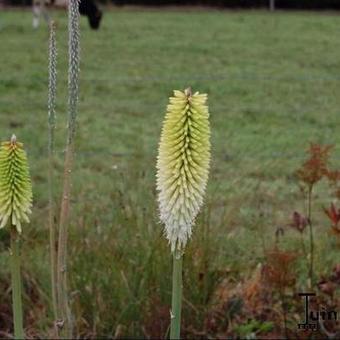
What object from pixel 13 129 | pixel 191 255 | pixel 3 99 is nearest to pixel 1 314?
pixel 191 255

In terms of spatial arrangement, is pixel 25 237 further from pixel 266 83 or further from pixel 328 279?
pixel 266 83

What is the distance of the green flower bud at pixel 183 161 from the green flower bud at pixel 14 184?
22cm

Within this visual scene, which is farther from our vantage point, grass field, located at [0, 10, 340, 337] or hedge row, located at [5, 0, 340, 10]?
hedge row, located at [5, 0, 340, 10]

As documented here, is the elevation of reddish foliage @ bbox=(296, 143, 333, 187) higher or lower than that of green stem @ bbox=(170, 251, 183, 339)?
higher

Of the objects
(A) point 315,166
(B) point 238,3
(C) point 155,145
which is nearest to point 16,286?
(A) point 315,166

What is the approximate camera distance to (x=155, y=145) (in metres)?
7.82

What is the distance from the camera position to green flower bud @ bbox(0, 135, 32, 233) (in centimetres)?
146

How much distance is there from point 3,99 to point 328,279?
698cm

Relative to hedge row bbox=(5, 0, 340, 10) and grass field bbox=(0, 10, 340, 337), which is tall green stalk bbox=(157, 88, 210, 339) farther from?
hedge row bbox=(5, 0, 340, 10)

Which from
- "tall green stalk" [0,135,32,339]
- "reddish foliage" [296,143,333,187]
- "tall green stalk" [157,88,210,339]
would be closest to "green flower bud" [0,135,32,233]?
"tall green stalk" [0,135,32,339]

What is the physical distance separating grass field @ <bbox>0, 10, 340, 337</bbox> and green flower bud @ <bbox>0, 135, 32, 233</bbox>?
5.99 feet

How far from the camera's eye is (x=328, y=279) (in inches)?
129

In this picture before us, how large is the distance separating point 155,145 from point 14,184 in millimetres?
6359

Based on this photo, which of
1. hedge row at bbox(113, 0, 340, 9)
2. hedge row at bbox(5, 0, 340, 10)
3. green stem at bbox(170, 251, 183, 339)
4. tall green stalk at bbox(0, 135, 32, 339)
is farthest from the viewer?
hedge row at bbox(113, 0, 340, 9)
